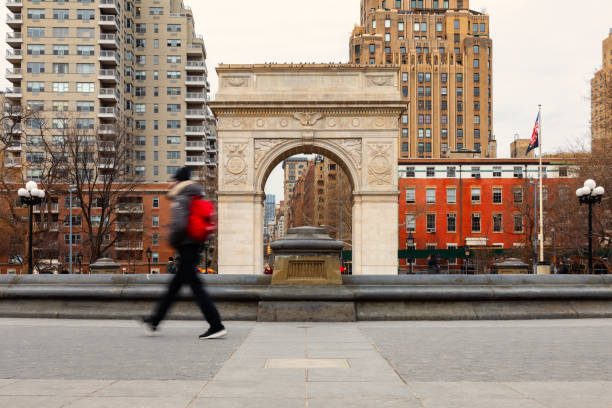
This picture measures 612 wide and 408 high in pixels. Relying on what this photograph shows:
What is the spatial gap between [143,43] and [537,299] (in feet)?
286

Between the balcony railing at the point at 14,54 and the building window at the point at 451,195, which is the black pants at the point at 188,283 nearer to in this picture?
the building window at the point at 451,195

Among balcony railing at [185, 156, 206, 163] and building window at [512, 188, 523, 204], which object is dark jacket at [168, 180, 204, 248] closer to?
building window at [512, 188, 523, 204]

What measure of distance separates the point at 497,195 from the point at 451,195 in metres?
5.06

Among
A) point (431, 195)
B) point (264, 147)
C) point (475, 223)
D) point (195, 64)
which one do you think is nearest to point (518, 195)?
point (475, 223)

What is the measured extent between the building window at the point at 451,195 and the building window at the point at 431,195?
4.69 ft

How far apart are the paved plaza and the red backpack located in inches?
50.0

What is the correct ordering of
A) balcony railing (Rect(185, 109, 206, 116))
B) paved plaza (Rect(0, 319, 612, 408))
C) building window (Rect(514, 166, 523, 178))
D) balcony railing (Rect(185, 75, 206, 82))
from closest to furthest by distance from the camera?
paved plaza (Rect(0, 319, 612, 408)) < building window (Rect(514, 166, 523, 178)) < balcony railing (Rect(185, 109, 206, 116)) < balcony railing (Rect(185, 75, 206, 82))

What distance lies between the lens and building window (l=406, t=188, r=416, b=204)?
221 ft

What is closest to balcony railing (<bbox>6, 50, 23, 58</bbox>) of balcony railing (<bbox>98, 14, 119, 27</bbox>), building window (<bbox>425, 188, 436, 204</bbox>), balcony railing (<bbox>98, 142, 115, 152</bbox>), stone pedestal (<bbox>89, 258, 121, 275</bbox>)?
balcony railing (<bbox>98, 14, 119, 27</bbox>)

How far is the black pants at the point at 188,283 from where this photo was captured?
7.05 meters

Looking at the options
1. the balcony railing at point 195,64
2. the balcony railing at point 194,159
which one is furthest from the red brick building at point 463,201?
the balcony railing at point 195,64

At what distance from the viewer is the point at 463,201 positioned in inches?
2638

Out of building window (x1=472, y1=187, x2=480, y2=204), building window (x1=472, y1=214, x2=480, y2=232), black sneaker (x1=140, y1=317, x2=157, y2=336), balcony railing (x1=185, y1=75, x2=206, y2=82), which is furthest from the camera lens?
balcony railing (x1=185, y1=75, x2=206, y2=82)

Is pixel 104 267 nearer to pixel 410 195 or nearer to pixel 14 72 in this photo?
pixel 410 195
